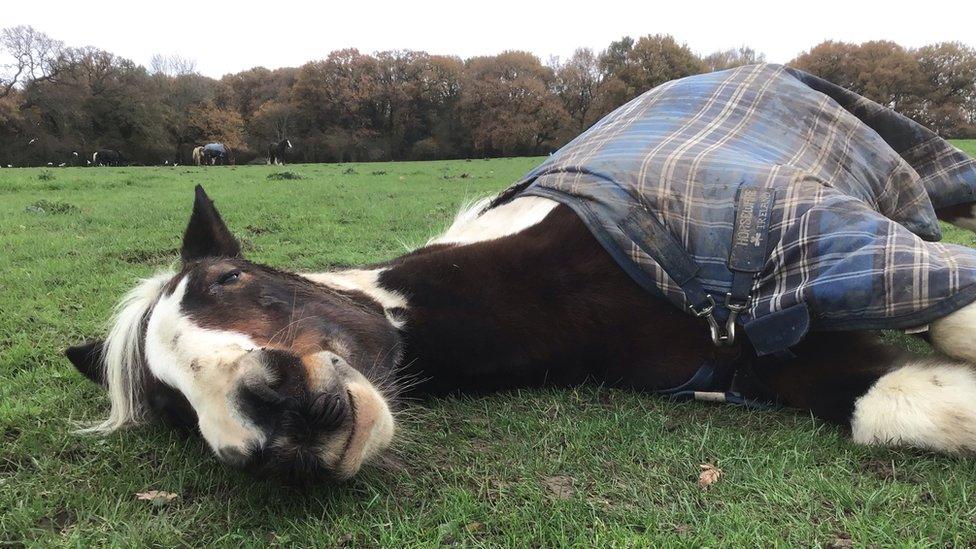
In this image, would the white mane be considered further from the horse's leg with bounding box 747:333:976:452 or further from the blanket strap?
the horse's leg with bounding box 747:333:976:452

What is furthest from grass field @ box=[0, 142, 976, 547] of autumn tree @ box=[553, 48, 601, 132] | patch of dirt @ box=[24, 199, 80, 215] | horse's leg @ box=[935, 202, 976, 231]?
autumn tree @ box=[553, 48, 601, 132]

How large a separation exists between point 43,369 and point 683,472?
3232mm

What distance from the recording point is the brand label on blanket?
2457mm

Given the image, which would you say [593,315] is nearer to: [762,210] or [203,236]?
[762,210]

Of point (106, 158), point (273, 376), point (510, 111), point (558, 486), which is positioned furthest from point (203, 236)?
point (510, 111)

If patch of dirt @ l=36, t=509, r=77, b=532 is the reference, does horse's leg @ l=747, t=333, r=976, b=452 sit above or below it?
above

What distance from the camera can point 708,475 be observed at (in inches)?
79.0

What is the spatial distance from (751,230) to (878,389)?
75cm

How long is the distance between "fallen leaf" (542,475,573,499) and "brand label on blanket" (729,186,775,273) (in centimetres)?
111

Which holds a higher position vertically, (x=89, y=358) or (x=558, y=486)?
(x=89, y=358)

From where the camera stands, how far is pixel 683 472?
2.03 meters

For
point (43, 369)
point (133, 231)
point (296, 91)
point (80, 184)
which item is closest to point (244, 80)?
point (296, 91)

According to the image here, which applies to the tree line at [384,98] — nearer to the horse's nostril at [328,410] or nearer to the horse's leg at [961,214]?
the horse's leg at [961,214]

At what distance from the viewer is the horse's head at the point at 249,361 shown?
1.64 m
